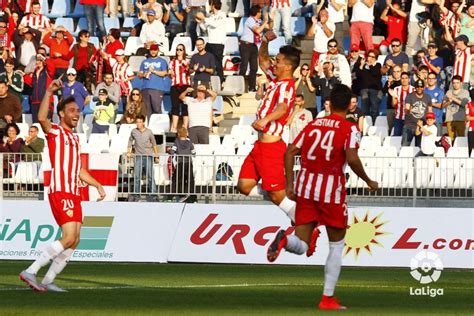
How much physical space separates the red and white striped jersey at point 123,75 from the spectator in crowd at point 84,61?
0.88m

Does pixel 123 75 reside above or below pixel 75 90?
above

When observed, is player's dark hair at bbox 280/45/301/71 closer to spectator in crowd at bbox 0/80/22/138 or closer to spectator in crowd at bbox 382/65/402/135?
spectator in crowd at bbox 382/65/402/135

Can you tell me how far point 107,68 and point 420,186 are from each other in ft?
29.8

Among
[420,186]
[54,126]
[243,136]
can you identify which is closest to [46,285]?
[54,126]

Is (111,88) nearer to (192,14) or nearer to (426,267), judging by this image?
(192,14)

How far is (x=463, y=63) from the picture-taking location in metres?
28.8

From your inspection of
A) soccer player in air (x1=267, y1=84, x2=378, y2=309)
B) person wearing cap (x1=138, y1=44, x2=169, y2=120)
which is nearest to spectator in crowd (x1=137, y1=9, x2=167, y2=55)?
person wearing cap (x1=138, y1=44, x2=169, y2=120)

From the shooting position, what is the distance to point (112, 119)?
97.9 ft

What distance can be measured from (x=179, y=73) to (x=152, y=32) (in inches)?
86.0

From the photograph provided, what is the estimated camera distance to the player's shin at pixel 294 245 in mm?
13203

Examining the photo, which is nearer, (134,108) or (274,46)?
(134,108)

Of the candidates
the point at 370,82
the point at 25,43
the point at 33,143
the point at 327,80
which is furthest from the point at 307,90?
the point at 25,43

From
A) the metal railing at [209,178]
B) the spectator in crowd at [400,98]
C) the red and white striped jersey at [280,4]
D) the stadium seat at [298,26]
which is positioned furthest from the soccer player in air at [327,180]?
the stadium seat at [298,26]

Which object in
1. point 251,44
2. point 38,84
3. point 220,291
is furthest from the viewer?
point 38,84
